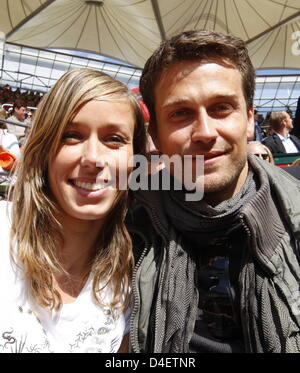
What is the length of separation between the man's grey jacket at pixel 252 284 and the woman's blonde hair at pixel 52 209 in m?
0.14

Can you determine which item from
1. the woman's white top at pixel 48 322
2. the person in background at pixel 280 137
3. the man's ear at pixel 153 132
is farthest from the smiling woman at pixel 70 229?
the person in background at pixel 280 137

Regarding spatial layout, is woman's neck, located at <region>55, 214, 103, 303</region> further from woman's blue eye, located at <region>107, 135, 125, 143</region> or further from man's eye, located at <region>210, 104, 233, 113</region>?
man's eye, located at <region>210, 104, 233, 113</region>


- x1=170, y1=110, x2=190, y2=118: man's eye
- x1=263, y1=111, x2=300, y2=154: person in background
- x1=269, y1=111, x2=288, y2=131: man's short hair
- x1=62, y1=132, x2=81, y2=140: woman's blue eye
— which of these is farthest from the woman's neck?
x1=269, y1=111, x2=288, y2=131: man's short hair

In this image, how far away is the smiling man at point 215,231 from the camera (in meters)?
1.24

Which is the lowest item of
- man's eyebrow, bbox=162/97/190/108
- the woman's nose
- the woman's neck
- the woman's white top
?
the woman's white top

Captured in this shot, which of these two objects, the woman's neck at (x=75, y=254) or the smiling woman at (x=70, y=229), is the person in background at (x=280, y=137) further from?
the woman's neck at (x=75, y=254)

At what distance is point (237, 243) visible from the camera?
136cm

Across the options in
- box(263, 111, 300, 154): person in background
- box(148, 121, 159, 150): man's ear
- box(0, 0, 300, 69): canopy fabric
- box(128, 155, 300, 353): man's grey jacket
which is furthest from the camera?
box(0, 0, 300, 69): canopy fabric

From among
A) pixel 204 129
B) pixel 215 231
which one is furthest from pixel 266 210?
pixel 204 129

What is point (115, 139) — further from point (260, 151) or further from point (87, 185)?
point (260, 151)

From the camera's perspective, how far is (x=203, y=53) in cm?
143

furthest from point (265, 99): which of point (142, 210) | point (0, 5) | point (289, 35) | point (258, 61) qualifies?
point (142, 210)

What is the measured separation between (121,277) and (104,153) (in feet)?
1.70

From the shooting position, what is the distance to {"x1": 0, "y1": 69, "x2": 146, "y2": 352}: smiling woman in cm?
128
